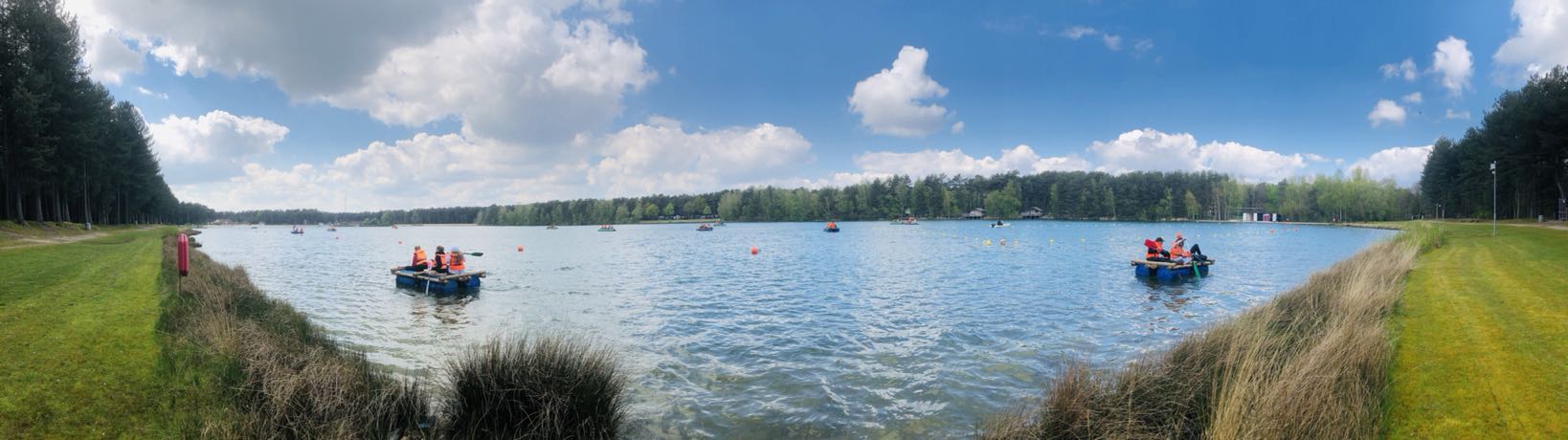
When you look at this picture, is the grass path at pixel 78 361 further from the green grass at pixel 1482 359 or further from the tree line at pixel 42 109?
the tree line at pixel 42 109

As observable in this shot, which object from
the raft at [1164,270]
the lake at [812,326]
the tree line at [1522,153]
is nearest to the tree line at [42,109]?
the lake at [812,326]

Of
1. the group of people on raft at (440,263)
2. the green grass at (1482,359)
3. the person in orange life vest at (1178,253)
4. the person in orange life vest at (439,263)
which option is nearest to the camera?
the green grass at (1482,359)

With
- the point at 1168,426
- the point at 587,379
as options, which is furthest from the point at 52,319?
the point at 1168,426

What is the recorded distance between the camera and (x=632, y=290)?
23.3 m

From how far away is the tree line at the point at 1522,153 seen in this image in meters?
41.8

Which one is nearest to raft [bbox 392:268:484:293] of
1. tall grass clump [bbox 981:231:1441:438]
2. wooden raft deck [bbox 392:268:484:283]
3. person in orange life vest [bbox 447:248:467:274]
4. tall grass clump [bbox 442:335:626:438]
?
wooden raft deck [bbox 392:268:484:283]

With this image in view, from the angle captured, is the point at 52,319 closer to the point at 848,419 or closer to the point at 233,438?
the point at 233,438

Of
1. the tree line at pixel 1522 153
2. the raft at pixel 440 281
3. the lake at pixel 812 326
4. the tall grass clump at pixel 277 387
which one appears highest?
the tree line at pixel 1522 153

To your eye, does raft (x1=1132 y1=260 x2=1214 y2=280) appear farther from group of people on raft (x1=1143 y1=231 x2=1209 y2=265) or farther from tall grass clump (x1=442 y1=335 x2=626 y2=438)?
tall grass clump (x1=442 y1=335 x2=626 y2=438)

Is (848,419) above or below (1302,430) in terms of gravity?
below

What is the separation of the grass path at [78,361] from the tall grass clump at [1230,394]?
9030 mm

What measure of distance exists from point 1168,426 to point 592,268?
3095 centimetres

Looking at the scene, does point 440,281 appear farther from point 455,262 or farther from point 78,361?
point 78,361

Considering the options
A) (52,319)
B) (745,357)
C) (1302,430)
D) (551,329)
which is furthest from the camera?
(551,329)
